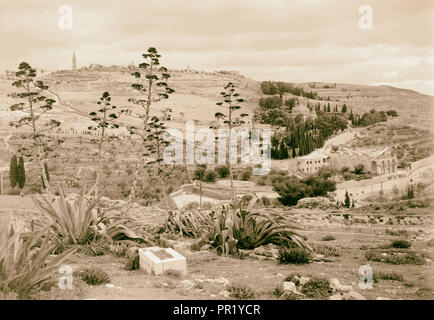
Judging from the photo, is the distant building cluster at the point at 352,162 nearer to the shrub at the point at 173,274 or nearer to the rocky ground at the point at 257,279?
the rocky ground at the point at 257,279

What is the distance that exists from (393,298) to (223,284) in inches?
72.7

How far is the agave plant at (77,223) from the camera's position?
6438 mm

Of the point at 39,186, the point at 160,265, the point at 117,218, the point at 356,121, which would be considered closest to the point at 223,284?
the point at 160,265

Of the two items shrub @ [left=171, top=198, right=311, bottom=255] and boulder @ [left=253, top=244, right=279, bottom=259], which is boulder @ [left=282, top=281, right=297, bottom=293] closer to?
boulder @ [left=253, top=244, right=279, bottom=259]

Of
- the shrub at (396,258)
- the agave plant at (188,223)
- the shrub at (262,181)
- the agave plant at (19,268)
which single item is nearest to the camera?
the agave plant at (19,268)

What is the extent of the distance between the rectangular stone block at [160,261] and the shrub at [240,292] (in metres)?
0.88

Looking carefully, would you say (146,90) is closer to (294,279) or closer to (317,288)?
(294,279)

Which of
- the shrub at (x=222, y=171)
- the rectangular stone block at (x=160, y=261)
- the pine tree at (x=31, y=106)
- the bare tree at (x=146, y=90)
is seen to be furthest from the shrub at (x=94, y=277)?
the shrub at (x=222, y=171)

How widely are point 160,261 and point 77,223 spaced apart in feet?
6.35

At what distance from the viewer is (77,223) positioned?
6.47m

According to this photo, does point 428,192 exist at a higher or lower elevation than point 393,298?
lower

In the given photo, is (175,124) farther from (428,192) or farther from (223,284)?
(223,284)

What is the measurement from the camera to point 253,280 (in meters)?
5.22

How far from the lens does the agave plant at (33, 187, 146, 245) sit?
6438mm
